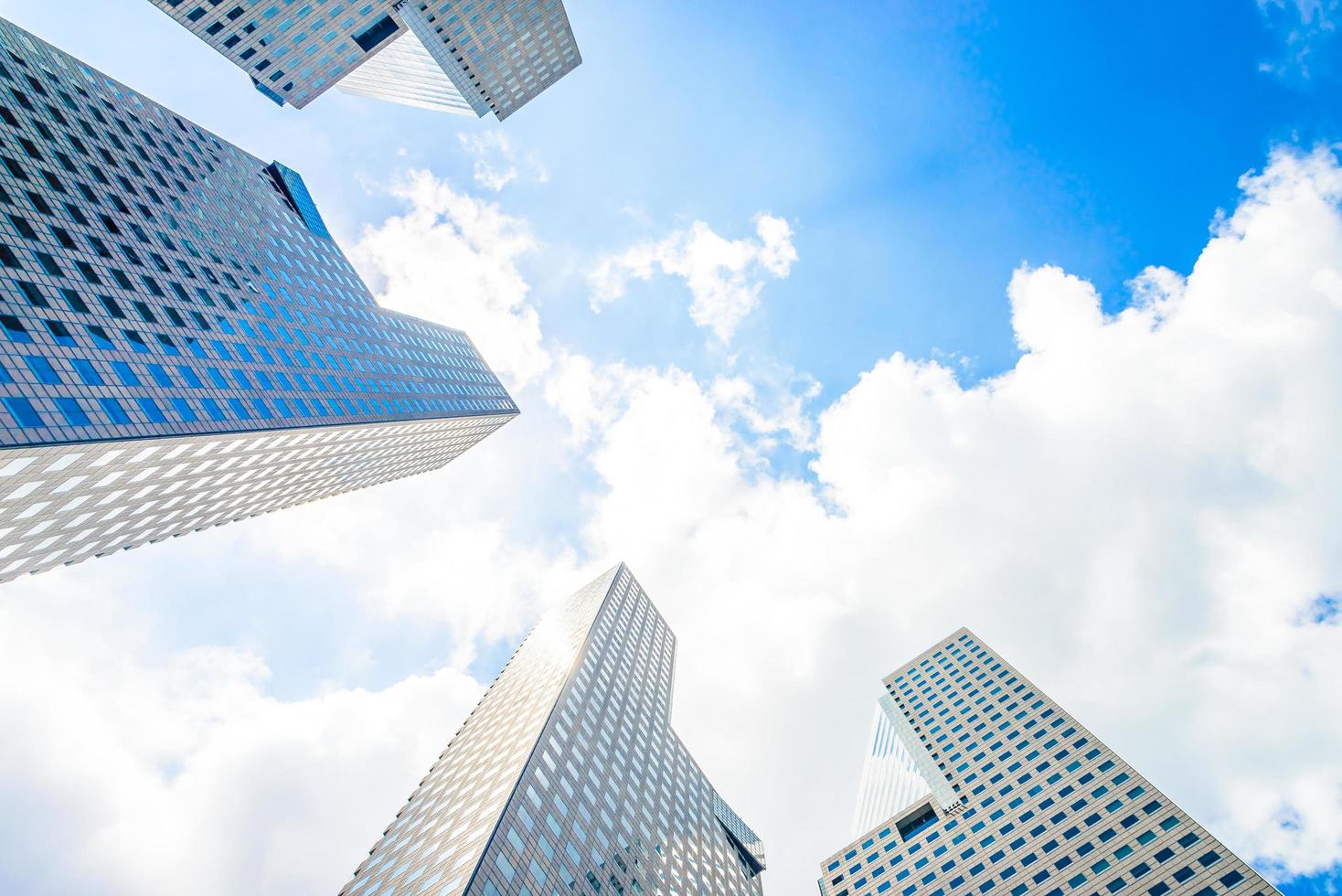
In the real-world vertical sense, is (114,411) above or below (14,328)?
below

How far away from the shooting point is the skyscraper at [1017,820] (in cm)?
6294

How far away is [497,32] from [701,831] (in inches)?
4707

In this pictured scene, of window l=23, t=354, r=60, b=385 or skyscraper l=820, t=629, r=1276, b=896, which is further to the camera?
skyscraper l=820, t=629, r=1276, b=896

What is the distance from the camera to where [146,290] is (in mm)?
44344

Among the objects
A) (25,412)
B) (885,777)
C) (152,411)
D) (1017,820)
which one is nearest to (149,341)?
(152,411)

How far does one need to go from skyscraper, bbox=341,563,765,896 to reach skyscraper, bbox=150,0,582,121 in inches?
3283

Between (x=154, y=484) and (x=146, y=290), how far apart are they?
44.0 ft

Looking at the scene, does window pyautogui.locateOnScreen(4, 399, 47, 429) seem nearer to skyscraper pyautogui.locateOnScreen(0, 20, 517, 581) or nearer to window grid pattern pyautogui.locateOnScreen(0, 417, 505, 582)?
skyscraper pyautogui.locateOnScreen(0, 20, 517, 581)

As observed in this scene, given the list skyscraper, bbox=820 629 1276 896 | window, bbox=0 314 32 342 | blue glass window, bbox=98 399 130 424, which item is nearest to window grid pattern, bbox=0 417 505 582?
blue glass window, bbox=98 399 130 424

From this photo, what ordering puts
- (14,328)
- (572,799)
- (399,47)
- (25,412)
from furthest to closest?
(399,47)
(572,799)
(14,328)
(25,412)

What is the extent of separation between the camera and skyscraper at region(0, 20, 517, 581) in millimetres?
34781

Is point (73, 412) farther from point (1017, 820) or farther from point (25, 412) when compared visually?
point (1017, 820)

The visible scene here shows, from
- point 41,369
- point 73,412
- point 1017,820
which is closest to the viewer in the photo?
point 41,369

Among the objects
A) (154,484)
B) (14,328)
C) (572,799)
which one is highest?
(154,484)
